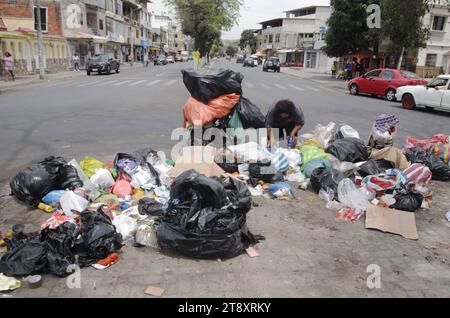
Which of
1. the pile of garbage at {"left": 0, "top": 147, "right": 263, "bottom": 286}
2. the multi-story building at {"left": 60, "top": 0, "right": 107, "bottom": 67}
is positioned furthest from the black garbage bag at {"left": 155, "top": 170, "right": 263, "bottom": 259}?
the multi-story building at {"left": 60, "top": 0, "right": 107, "bottom": 67}

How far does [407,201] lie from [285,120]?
2537mm

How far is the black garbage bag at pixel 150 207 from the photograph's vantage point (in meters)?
4.39

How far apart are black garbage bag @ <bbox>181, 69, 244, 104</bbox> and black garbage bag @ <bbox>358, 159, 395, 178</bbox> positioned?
2344mm

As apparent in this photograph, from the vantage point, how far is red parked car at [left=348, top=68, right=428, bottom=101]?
16275mm

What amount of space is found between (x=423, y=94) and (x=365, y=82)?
5.04 metres

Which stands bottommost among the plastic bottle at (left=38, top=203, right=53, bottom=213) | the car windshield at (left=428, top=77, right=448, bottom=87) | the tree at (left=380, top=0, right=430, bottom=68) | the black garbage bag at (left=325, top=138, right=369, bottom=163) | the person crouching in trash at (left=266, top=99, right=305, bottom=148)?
the plastic bottle at (left=38, top=203, right=53, bottom=213)

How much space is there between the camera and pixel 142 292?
304cm

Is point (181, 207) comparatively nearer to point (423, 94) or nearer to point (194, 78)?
point (194, 78)

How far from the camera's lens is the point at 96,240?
345 cm

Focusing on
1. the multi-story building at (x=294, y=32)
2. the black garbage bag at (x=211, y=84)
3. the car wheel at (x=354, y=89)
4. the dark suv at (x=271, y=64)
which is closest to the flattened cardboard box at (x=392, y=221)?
the black garbage bag at (x=211, y=84)

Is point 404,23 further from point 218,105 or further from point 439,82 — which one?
point 218,105

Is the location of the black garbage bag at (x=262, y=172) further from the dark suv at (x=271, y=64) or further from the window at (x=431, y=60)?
the dark suv at (x=271, y=64)

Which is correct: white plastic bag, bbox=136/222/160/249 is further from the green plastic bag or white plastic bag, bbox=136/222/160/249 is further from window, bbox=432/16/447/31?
window, bbox=432/16/447/31
